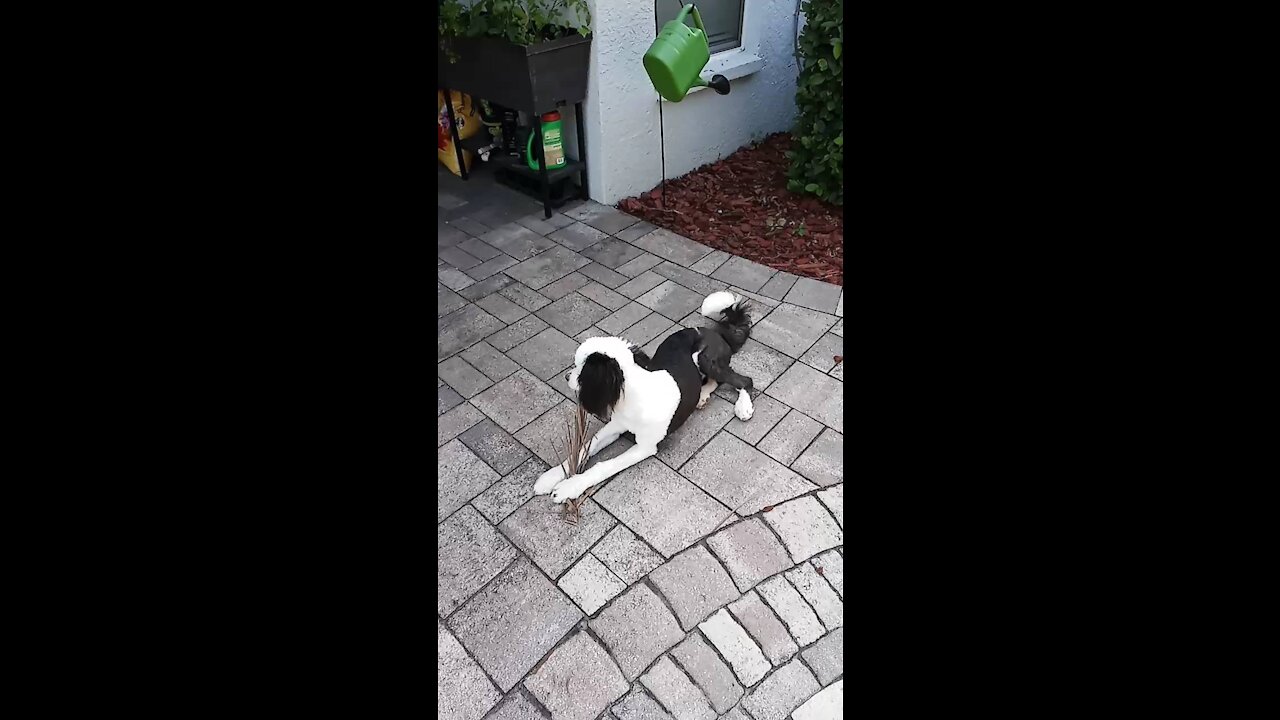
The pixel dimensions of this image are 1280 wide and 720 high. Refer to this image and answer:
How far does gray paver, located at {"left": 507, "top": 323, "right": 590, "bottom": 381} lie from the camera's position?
3520 millimetres

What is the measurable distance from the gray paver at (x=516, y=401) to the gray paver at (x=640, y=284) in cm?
96

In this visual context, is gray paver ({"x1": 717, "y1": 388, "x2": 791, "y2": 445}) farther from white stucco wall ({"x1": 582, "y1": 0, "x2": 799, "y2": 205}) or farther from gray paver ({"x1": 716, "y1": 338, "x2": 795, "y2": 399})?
white stucco wall ({"x1": 582, "y1": 0, "x2": 799, "y2": 205})

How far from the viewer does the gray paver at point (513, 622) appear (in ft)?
7.14

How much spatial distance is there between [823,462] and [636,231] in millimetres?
2546

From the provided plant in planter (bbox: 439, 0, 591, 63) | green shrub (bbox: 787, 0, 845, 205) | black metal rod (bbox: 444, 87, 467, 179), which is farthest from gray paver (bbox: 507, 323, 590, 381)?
black metal rod (bbox: 444, 87, 467, 179)

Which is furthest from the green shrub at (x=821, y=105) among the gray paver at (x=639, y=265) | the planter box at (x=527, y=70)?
the planter box at (x=527, y=70)

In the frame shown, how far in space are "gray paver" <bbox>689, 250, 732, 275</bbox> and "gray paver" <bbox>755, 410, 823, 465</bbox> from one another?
4.90ft
